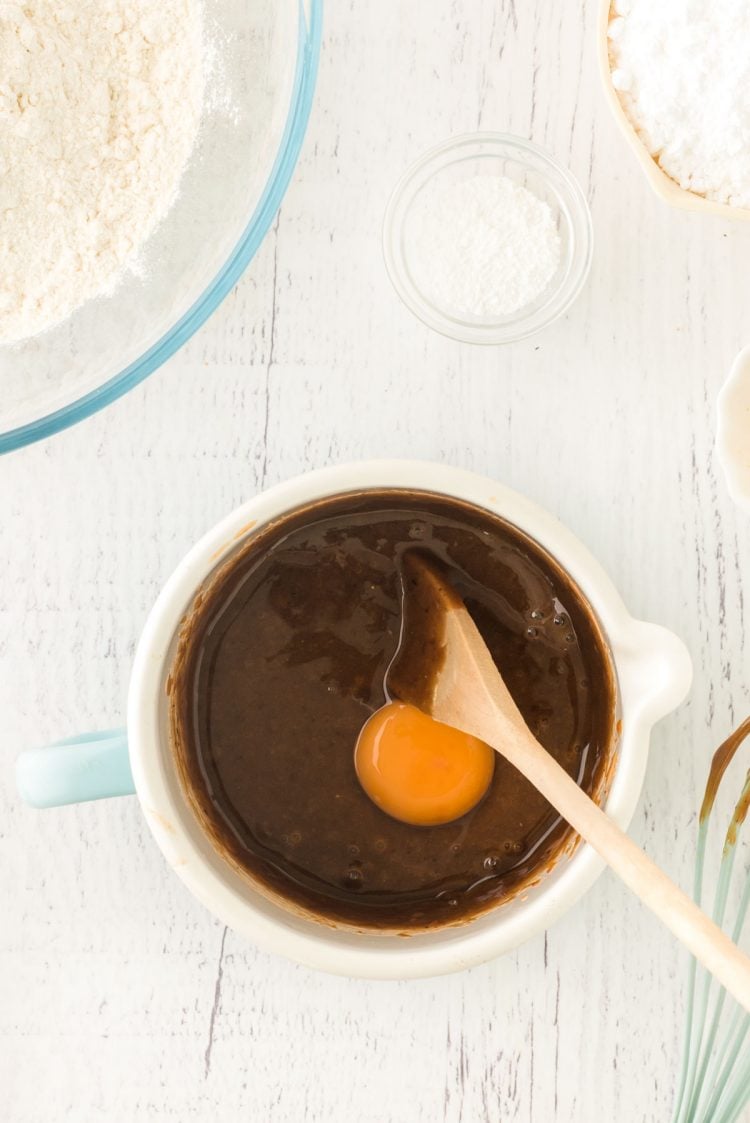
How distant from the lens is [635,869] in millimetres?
715

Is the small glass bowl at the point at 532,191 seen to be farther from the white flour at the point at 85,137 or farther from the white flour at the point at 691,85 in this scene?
the white flour at the point at 85,137

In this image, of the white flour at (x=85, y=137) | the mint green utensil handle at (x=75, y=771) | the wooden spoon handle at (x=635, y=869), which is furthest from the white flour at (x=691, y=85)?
the mint green utensil handle at (x=75, y=771)

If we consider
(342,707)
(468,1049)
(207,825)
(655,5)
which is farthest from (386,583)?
(655,5)

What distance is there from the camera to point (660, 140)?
0.91 m

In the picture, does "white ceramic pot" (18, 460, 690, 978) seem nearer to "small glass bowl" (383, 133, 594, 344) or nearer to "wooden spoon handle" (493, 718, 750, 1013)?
"wooden spoon handle" (493, 718, 750, 1013)

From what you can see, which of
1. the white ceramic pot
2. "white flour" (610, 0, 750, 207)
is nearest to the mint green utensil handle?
the white ceramic pot

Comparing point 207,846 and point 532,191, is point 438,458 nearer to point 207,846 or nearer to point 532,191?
point 532,191

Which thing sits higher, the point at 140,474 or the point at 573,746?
the point at 140,474

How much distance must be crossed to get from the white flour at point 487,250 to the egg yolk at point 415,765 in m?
0.37

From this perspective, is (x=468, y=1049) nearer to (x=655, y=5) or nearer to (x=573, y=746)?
(x=573, y=746)

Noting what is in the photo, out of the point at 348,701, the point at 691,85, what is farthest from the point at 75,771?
the point at 691,85

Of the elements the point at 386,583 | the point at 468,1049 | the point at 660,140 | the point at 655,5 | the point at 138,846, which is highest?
the point at 655,5

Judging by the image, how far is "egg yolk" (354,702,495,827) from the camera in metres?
0.88

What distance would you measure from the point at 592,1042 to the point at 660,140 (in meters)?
0.80
